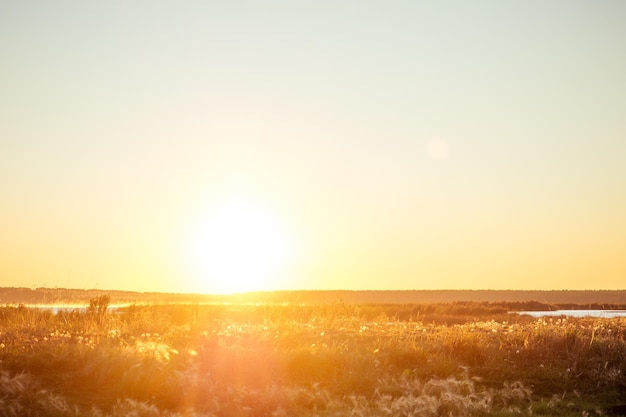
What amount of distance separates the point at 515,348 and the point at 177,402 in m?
10.5

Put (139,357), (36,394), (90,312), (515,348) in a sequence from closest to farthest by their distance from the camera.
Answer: (36,394)
(139,357)
(515,348)
(90,312)

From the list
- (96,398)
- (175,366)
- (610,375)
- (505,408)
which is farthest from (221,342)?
(610,375)

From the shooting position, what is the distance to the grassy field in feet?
42.2

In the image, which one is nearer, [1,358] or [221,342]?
[1,358]

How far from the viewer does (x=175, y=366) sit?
14211 mm

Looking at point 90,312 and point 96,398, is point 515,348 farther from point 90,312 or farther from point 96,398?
point 90,312

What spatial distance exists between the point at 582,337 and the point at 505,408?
20.5ft

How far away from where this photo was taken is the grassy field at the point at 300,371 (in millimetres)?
12875

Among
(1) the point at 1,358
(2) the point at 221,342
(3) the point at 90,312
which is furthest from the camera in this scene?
(3) the point at 90,312

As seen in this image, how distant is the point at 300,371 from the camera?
15328 mm

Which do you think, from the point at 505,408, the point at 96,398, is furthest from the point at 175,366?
the point at 505,408

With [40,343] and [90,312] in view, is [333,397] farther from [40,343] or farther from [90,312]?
[90,312]

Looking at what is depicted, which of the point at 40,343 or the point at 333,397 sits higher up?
the point at 40,343

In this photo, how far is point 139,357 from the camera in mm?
14016
